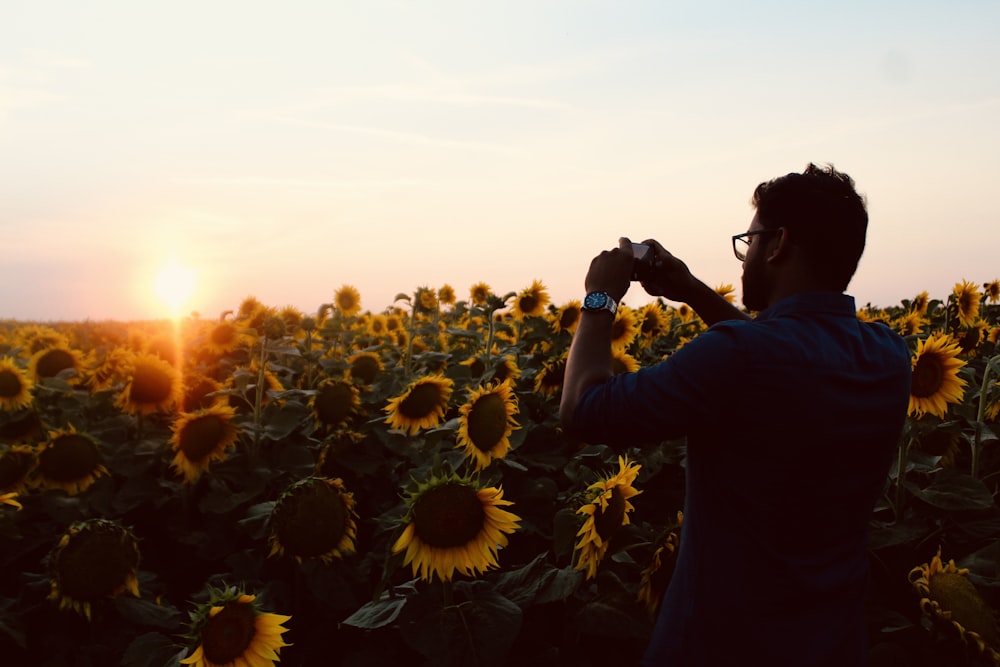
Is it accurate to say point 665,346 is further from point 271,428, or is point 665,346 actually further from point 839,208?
point 839,208

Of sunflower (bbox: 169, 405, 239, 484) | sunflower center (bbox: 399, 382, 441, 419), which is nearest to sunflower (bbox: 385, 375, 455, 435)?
sunflower center (bbox: 399, 382, 441, 419)

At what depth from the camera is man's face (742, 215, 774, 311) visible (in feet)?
6.66

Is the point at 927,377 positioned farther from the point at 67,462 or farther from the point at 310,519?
the point at 67,462

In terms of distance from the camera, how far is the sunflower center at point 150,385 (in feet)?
13.4

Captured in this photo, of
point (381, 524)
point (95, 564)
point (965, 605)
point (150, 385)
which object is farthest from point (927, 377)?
point (150, 385)

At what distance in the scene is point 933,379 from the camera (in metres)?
3.30

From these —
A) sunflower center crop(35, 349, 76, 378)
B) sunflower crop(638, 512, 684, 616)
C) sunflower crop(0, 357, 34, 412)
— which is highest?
sunflower center crop(35, 349, 76, 378)

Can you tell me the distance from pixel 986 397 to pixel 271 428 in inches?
146

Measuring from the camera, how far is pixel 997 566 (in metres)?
2.88

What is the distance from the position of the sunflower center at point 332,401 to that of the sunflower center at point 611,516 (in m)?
1.97

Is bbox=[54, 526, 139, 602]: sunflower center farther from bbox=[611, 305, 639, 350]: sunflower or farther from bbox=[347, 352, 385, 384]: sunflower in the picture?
bbox=[611, 305, 639, 350]: sunflower

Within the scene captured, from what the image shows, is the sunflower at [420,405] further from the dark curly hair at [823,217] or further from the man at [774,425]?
the dark curly hair at [823,217]

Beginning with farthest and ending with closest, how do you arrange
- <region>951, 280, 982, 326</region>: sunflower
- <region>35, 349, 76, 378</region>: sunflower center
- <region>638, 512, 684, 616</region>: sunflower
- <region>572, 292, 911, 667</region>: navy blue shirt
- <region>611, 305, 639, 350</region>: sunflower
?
<region>951, 280, 982, 326</region>: sunflower < <region>35, 349, 76, 378</region>: sunflower center < <region>611, 305, 639, 350</region>: sunflower < <region>638, 512, 684, 616</region>: sunflower < <region>572, 292, 911, 667</region>: navy blue shirt

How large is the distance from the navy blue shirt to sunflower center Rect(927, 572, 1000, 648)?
895mm
